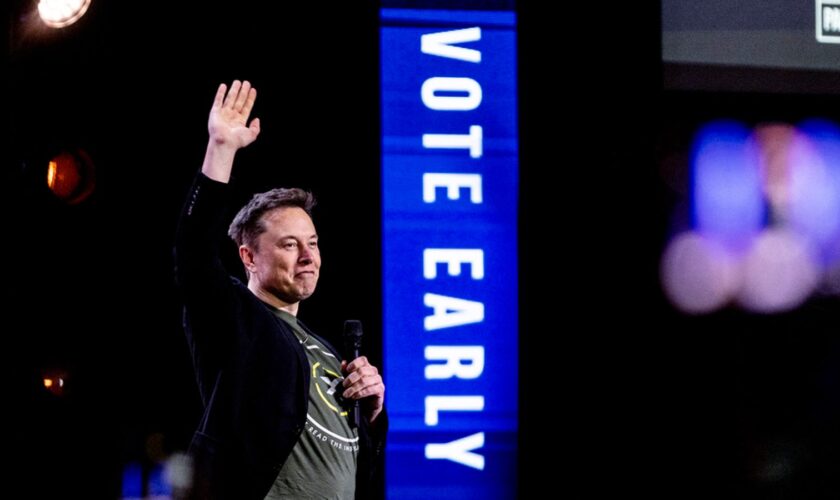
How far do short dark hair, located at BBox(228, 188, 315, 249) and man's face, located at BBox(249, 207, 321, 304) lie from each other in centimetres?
3

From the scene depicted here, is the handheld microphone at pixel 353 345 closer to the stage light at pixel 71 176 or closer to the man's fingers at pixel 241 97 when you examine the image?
the man's fingers at pixel 241 97

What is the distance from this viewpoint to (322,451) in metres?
2.01

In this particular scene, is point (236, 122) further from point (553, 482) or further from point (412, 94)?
point (553, 482)

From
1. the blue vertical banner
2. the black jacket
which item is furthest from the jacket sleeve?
the blue vertical banner

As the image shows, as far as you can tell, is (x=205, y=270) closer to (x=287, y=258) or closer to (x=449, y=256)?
(x=287, y=258)

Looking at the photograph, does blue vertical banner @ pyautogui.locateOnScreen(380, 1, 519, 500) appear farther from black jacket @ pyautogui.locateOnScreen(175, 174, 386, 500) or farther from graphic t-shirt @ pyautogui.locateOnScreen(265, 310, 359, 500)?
black jacket @ pyautogui.locateOnScreen(175, 174, 386, 500)

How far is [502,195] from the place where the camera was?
13.5ft

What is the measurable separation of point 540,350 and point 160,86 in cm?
191

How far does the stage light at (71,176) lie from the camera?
9.78 feet

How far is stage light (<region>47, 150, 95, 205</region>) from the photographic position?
298cm

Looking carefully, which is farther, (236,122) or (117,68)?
(117,68)

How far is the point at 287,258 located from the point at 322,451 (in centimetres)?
42

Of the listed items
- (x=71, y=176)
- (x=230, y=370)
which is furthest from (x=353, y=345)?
(x=71, y=176)

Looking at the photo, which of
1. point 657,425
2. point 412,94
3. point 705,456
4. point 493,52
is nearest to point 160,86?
point 412,94
